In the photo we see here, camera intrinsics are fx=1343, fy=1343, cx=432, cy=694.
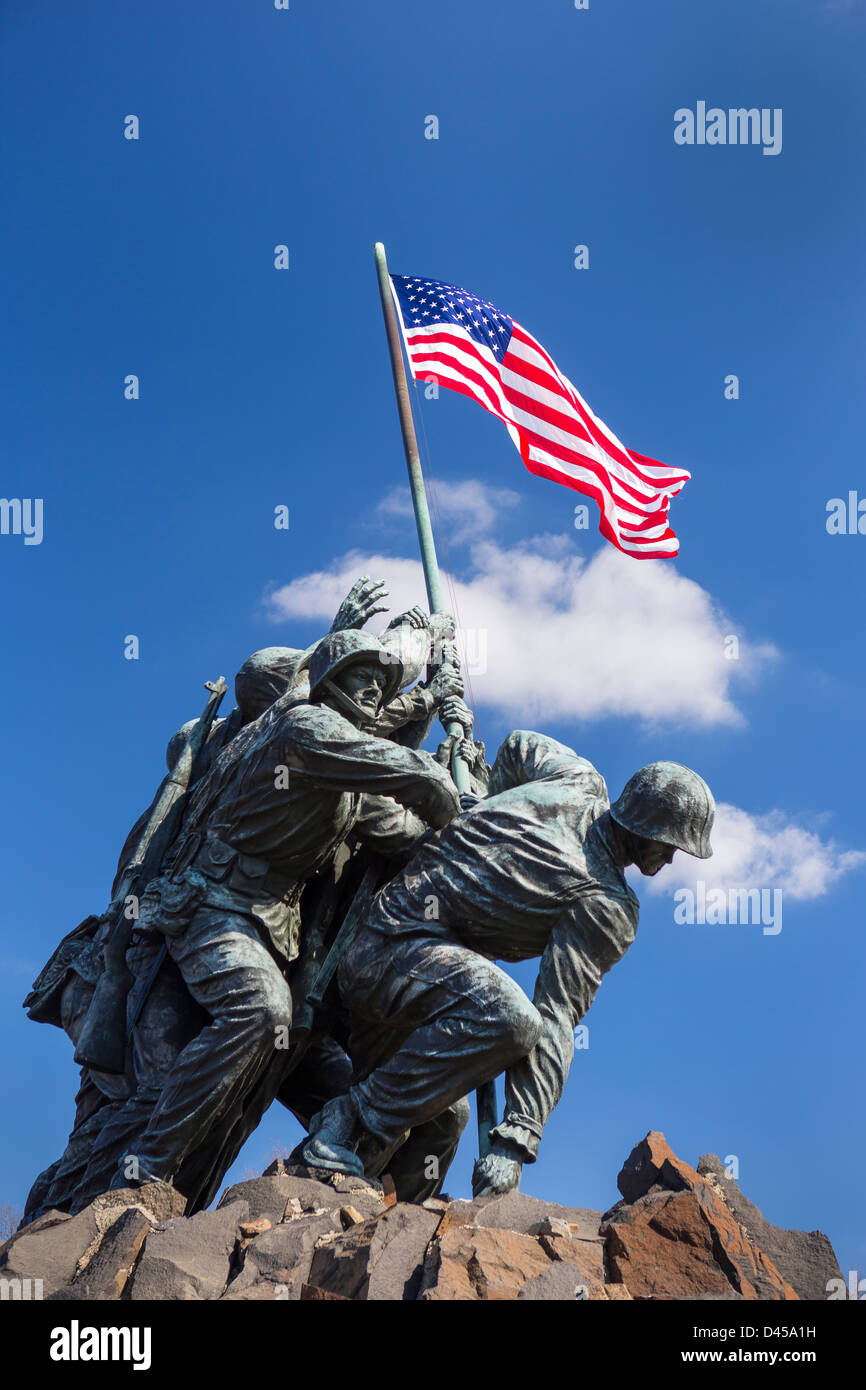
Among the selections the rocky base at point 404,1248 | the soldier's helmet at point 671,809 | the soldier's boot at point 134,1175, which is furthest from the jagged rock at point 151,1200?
the soldier's helmet at point 671,809

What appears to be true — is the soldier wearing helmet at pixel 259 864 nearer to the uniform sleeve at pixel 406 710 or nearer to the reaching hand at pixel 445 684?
the uniform sleeve at pixel 406 710

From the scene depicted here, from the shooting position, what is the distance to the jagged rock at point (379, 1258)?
5.02 meters

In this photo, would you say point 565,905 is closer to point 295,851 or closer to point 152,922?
point 295,851

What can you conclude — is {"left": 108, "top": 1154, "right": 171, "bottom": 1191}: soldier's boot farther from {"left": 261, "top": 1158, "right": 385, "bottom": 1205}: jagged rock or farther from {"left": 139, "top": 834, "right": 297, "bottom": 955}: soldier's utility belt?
{"left": 139, "top": 834, "right": 297, "bottom": 955}: soldier's utility belt

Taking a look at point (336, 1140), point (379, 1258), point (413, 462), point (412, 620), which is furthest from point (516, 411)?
point (379, 1258)

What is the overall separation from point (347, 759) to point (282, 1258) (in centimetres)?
240

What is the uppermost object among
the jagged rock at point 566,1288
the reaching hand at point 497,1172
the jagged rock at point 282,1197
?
the reaching hand at point 497,1172

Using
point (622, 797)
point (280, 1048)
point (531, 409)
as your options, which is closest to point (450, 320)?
point (531, 409)

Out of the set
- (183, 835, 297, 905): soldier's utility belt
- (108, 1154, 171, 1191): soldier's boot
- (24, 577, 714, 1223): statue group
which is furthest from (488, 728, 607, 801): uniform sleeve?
(108, 1154, 171, 1191): soldier's boot

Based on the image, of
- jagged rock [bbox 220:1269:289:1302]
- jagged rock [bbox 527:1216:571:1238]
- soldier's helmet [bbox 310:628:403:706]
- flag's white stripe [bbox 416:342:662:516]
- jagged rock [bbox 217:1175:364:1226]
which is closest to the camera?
jagged rock [bbox 220:1269:289:1302]

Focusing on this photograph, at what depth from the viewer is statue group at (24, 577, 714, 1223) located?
6.57m

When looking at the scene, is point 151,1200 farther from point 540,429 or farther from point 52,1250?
point 540,429

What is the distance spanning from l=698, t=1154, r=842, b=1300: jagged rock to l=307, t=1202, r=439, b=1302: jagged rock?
1.63 meters
